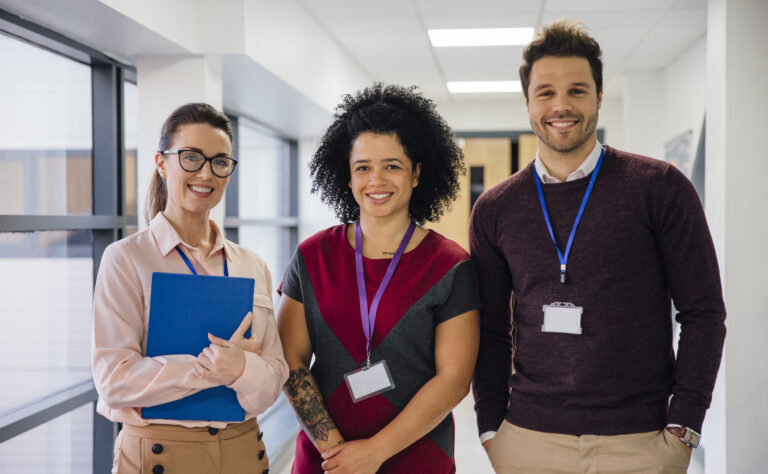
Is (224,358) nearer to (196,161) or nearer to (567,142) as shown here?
(196,161)

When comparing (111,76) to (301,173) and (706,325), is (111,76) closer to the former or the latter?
(706,325)

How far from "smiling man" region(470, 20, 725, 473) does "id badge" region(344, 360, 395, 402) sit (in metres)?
0.38

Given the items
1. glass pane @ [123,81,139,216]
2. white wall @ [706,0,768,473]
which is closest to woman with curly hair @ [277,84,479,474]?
glass pane @ [123,81,139,216]

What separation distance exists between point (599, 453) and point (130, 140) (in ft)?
9.00

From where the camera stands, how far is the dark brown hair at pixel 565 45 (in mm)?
1777

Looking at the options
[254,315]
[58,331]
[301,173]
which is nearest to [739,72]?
[254,315]

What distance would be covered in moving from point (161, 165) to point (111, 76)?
1.66 meters

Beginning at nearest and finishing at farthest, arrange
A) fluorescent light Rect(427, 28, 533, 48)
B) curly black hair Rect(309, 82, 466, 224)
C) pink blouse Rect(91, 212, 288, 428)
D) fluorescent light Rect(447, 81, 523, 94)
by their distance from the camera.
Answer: pink blouse Rect(91, 212, 288, 428) < curly black hair Rect(309, 82, 466, 224) < fluorescent light Rect(427, 28, 533, 48) < fluorescent light Rect(447, 81, 523, 94)

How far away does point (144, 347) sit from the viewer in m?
1.56

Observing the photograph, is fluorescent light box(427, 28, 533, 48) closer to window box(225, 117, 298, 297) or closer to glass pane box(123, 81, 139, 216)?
window box(225, 117, 298, 297)

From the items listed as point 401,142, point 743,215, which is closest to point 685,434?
point 401,142

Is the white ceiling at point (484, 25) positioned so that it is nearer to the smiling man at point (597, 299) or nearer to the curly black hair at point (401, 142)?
the curly black hair at point (401, 142)

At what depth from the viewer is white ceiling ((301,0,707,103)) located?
14.5 feet

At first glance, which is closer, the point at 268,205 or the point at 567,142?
the point at 567,142
